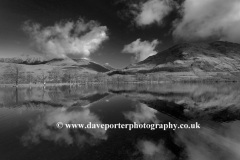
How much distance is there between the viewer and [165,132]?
31578mm

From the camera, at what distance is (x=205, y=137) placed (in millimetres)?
29016

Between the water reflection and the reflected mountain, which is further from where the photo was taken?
the reflected mountain

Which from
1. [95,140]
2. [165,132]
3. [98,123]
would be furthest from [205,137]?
[98,123]

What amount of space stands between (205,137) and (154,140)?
809cm

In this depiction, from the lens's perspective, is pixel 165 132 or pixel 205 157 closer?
pixel 205 157

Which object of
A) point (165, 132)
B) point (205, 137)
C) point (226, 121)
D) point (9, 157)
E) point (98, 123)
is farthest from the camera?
point (226, 121)

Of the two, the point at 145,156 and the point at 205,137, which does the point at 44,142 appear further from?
the point at 205,137

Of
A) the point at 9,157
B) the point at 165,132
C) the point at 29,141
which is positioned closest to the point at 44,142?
the point at 29,141

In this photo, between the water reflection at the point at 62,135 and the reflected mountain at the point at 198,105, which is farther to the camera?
the reflected mountain at the point at 198,105

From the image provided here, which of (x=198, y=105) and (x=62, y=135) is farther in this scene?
(x=198, y=105)

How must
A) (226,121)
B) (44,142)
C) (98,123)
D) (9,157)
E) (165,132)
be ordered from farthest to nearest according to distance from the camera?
(226,121) < (98,123) < (165,132) < (44,142) < (9,157)

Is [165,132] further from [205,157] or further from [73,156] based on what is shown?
[73,156]

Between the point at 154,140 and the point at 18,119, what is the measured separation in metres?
29.7

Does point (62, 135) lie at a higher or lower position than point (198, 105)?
higher
